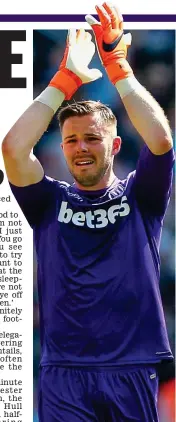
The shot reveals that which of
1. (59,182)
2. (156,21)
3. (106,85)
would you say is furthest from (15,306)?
(156,21)

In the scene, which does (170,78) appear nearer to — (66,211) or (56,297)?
(66,211)

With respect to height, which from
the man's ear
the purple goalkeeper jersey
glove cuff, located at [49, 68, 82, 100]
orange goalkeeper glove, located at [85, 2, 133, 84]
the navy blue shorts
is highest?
orange goalkeeper glove, located at [85, 2, 133, 84]

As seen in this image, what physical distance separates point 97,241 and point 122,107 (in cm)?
54

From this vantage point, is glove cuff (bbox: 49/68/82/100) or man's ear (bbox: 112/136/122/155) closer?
glove cuff (bbox: 49/68/82/100)

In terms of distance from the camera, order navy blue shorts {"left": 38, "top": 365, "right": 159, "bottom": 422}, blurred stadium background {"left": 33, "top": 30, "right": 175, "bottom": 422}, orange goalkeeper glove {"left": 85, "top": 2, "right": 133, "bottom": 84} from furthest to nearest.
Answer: blurred stadium background {"left": 33, "top": 30, "right": 175, "bottom": 422}
orange goalkeeper glove {"left": 85, "top": 2, "right": 133, "bottom": 84}
navy blue shorts {"left": 38, "top": 365, "right": 159, "bottom": 422}

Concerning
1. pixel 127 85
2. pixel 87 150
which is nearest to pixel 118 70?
pixel 127 85

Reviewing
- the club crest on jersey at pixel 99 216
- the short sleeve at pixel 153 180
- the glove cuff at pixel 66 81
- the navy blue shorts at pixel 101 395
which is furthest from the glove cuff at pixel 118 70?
the navy blue shorts at pixel 101 395

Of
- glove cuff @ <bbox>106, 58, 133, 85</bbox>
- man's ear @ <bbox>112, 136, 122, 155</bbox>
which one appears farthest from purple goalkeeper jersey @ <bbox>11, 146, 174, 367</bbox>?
glove cuff @ <bbox>106, 58, 133, 85</bbox>

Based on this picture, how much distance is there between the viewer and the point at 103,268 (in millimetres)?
2867

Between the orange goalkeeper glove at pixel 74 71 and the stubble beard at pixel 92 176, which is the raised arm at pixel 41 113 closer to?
the orange goalkeeper glove at pixel 74 71

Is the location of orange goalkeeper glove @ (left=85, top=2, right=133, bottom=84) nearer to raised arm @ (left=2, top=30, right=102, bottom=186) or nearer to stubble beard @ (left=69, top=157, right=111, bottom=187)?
raised arm @ (left=2, top=30, right=102, bottom=186)

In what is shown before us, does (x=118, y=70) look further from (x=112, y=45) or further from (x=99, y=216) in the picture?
(x=99, y=216)

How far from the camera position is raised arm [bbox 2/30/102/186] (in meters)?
2.85

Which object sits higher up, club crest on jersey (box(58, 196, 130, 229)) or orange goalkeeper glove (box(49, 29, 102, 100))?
orange goalkeeper glove (box(49, 29, 102, 100))
